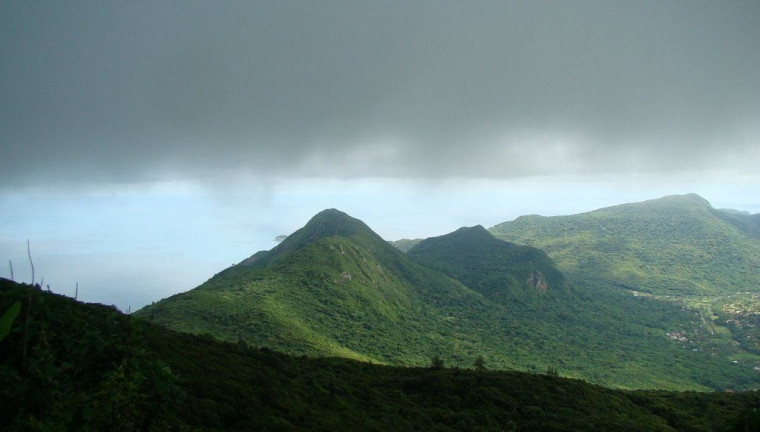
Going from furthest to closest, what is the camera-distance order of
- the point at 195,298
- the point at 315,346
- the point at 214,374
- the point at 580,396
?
1. the point at 195,298
2. the point at 315,346
3. the point at 580,396
4. the point at 214,374

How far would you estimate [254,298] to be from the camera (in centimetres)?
13975

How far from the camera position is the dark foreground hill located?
17.3 metres

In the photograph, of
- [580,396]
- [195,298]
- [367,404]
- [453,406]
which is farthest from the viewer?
[195,298]

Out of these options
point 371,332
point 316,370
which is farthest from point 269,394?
point 371,332

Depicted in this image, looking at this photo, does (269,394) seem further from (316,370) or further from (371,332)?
(371,332)

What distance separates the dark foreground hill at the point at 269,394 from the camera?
56.7 ft

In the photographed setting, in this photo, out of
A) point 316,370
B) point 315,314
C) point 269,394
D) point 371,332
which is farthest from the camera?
point 371,332

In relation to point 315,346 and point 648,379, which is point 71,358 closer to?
point 315,346

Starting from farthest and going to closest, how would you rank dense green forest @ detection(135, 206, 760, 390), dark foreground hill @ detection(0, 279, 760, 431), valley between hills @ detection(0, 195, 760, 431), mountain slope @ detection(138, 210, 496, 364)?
dense green forest @ detection(135, 206, 760, 390), mountain slope @ detection(138, 210, 496, 364), dark foreground hill @ detection(0, 279, 760, 431), valley between hills @ detection(0, 195, 760, 431)

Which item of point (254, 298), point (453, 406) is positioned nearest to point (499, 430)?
point (453, 406)

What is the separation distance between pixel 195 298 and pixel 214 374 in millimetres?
92854

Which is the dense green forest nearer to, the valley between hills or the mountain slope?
the mountain slope

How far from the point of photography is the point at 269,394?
4525cm

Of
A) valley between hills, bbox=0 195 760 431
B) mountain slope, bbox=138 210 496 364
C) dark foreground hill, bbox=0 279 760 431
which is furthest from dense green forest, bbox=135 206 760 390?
dark foreground hill, bbox=0 279 760 431
